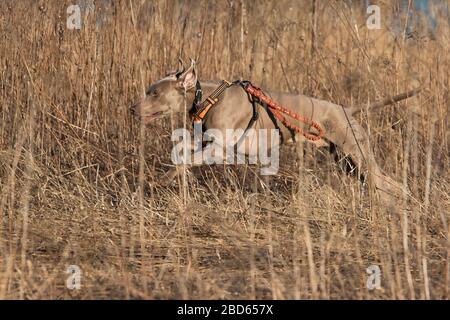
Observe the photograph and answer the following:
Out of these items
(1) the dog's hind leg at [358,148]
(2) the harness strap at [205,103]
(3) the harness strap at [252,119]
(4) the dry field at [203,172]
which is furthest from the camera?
(3) the harness strap at [252,119]

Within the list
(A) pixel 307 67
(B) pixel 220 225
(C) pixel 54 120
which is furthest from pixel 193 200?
(A) pixel 307 67

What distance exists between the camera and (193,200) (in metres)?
5.30

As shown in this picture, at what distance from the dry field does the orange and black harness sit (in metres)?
0.19

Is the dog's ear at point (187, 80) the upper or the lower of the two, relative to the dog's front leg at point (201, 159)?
upper

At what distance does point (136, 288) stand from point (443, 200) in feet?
7.18

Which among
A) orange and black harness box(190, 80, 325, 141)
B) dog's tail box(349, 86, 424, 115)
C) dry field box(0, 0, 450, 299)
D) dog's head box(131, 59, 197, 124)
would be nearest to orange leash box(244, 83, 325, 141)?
orange and black harness box(190, 80, 325, 141)

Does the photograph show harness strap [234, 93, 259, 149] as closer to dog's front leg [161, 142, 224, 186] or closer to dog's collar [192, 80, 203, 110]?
dog's front leg [161, 142, 224, 186]

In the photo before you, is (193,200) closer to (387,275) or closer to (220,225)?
(220,225)

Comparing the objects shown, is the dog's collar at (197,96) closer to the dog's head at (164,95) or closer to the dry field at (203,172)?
the dog's head at (164,95)

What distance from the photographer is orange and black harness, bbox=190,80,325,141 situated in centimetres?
576

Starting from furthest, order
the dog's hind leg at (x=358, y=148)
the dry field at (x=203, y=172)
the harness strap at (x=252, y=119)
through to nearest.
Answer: the harness strap at (x=252, y=119) → the dog's hind leg at (x=358, y=148) → the dry field at (x=203, y=172)

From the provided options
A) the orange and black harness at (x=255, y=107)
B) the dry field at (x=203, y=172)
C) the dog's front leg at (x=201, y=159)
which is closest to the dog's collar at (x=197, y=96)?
the orange and black harness at (x=255, y=107)

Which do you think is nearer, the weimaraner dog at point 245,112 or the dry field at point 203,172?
the dry field at point 203,172

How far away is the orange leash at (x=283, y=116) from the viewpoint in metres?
5.77
